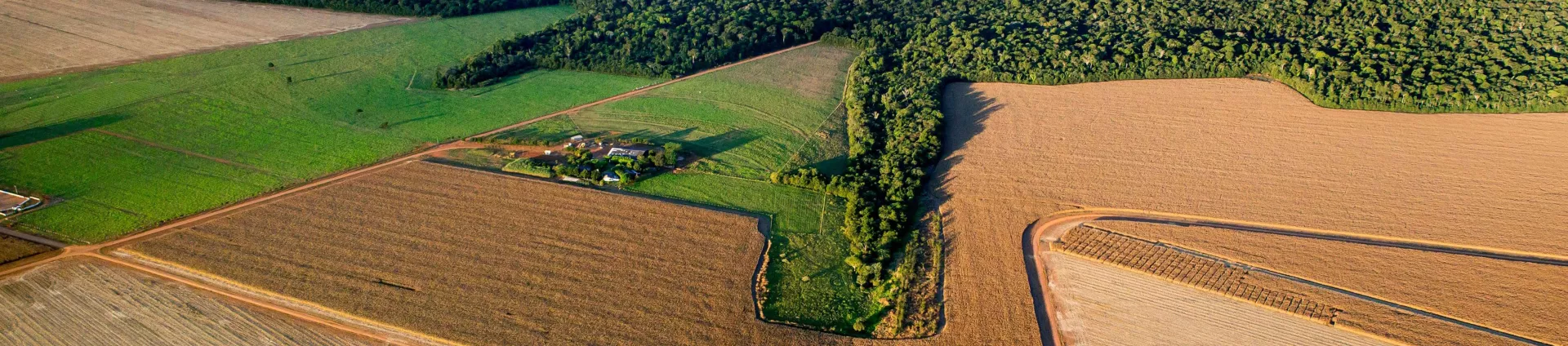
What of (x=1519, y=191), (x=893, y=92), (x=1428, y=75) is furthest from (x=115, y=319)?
(x=1428, y=75)

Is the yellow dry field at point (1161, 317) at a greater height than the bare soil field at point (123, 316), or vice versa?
the yellow dry field at point (1161, 317)

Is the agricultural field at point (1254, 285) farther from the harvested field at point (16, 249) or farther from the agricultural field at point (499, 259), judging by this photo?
the harvested field at point (16, 249)

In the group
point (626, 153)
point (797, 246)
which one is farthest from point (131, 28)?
point (797, 246)

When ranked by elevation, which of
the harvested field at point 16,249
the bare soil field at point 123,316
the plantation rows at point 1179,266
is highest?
the plantation rows at point 1179,266

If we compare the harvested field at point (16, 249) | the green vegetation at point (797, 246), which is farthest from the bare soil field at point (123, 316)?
the green vegetation at point (797, 246)

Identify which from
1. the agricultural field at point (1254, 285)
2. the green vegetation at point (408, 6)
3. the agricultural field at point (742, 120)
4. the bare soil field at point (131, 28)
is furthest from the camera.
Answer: the green vegetation at point (408, 6)

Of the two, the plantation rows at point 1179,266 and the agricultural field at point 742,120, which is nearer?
the plantation rows at point 1179,266

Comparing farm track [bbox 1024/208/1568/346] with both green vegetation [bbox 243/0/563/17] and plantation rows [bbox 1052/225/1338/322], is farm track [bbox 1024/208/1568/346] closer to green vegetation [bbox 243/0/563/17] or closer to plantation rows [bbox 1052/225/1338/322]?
plantation rows [bbox 1052/225/1338/322]

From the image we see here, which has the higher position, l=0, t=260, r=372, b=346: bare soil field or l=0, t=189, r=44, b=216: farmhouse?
l=0, t=189, r=44, b=216: farmhouse

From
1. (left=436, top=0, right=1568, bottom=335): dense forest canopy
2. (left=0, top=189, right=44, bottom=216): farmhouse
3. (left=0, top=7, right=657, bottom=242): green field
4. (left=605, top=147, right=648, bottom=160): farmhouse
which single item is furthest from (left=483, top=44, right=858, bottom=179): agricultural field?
(left=0, top=189, right=44, bottom=216): farmhouse
